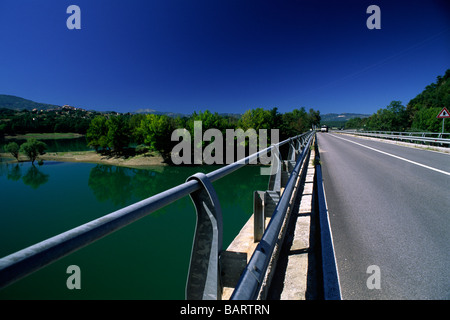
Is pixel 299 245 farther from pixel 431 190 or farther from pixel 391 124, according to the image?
pixel 391 124

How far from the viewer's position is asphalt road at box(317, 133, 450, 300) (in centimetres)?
206

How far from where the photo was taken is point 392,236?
116 inches

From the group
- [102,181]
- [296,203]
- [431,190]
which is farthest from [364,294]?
[102,181]

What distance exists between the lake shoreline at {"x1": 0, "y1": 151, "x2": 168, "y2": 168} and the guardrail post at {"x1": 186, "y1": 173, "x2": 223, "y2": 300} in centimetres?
4943

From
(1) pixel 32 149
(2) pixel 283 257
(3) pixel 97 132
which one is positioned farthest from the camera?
(3) pixel 97 132

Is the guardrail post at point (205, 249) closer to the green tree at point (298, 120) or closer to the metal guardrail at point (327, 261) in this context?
the metal guardrail at point (327, 261)

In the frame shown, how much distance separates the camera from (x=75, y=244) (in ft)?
2.05

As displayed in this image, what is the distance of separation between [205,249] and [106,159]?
207ft

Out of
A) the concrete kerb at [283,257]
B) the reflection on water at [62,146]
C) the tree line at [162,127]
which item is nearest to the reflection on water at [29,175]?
the tree line at [162,127]

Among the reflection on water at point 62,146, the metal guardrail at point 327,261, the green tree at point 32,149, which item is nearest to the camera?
the metal guardrail at point 327,261

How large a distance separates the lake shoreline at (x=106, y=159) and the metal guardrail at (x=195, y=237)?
49431 millimetres

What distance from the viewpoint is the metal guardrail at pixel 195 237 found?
0.54 metres

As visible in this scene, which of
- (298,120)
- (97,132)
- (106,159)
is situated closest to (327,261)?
(106,159)

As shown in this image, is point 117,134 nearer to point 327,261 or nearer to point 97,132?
point 97,132
